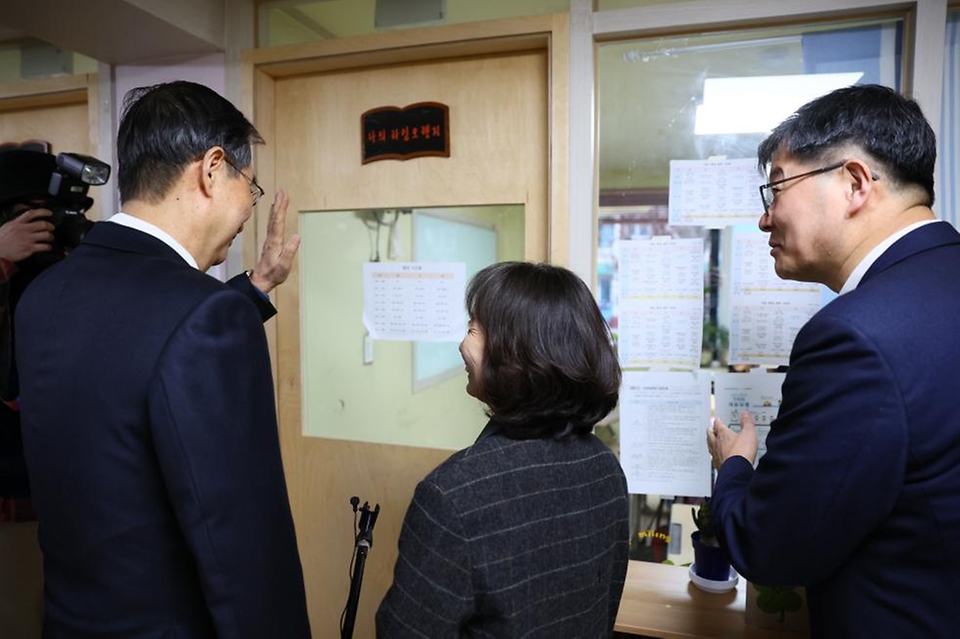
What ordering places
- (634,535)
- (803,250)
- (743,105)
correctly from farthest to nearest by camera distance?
(634,535) → (743,105) → (803,250)

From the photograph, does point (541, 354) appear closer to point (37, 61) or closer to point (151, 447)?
point (151, 447)

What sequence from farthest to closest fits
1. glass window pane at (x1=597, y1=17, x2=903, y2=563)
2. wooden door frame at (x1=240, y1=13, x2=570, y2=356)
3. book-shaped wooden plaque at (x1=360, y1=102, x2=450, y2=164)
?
book-shaped wooden plaque at (x1=360, y1=102, x2=450, y2=164) < wooden door frame at (x1=240, y1=13, x2=570, y2=356) < glass window pane at (x1=597, y1=17, x2=903, y2=563)

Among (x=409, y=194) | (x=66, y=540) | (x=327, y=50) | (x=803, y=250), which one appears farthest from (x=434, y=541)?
(x=327, y=50)

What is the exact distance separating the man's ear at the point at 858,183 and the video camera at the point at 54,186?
4.73ft

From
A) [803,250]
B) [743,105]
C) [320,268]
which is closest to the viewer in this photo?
[803,250]

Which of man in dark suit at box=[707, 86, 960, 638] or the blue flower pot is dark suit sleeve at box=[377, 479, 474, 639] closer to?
man in dark suit at box=[707, 86, 960, 638]

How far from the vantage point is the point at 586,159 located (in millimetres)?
1520

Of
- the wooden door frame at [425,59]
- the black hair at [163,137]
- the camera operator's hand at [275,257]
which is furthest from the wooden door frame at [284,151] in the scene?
the black hair at [163,137]

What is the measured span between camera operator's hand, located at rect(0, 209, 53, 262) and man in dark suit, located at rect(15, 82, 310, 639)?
512 mm

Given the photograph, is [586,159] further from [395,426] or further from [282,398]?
[282,398]

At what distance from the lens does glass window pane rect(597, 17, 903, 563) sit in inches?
55.7

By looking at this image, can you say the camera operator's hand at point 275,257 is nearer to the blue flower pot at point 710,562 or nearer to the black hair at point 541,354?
the black hair at point 541,354

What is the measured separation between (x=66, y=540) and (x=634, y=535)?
1272 millimetres

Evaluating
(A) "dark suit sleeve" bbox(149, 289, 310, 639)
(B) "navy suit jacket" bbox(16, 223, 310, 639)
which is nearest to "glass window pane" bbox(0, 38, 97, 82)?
(B) "navy suit jacket" bbox(16, 223, 310, 639)
